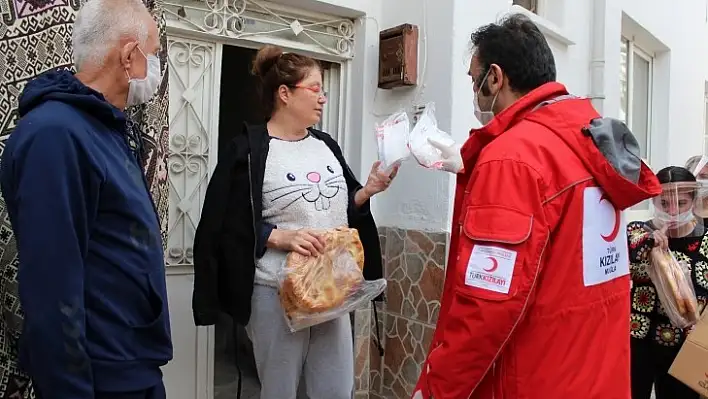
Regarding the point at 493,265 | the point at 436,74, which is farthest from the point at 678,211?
the point at 493,265

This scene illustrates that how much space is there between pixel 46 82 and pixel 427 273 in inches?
89.7

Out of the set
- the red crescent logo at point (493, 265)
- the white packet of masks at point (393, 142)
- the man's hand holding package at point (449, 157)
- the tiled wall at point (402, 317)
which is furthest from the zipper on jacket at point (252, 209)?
the tiled wall at point (402, 317)

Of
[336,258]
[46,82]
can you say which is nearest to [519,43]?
[336,258]

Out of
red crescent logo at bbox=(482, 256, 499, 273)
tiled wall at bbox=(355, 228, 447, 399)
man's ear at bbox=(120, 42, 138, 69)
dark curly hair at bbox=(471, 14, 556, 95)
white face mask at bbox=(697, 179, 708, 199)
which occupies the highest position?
dark curly hair at bbox=(471, 14, 556, 95)

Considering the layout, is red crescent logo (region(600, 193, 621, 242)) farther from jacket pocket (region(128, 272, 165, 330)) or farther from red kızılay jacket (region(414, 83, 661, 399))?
jacket pocket (region(128, 272, 165, 330))

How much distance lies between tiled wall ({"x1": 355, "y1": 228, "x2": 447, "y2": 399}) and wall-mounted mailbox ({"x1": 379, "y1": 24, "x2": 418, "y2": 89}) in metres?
0.85

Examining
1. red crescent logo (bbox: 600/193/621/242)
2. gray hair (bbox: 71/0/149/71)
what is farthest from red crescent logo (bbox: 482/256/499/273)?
gray hair (bbox: 71/0/149/71)

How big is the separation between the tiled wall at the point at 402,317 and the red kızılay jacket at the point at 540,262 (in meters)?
1.67

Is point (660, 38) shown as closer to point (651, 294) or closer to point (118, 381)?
point (651, 294)

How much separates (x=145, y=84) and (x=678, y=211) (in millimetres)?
2477

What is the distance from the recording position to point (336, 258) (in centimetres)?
247

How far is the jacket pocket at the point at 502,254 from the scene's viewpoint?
1.54m

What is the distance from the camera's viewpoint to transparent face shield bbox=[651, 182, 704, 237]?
298 cm

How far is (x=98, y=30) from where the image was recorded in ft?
5.46
